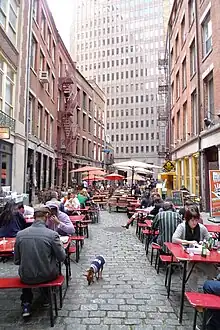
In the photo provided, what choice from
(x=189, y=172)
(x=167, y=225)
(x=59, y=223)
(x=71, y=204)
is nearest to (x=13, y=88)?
(x=71, y=204)

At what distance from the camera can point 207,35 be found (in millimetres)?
15344

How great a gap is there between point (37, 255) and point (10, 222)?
2612 mm

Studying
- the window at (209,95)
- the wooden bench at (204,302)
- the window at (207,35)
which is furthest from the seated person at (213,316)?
the window at (207,35)

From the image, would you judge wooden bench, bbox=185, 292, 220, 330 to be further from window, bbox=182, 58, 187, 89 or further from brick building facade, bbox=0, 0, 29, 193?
window, bbox=182, 58, 187, 89

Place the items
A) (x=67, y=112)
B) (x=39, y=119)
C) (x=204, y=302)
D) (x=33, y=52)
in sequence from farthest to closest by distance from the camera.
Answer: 1. (x=67, y=112)
2. (x=39, y=119)
3. (x=33, y=52)
4. (x=204, y=302)

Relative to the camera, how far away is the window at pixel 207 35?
48.4ft

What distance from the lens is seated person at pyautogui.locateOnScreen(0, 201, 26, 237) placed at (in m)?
5.89

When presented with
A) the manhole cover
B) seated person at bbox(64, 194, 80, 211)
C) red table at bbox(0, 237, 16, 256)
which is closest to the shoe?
red table at bbox(0, 237, 16, 256)

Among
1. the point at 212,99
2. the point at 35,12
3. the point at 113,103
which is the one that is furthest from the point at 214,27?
the point at 113,103

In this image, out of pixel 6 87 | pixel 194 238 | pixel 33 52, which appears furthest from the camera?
pixel 33 52

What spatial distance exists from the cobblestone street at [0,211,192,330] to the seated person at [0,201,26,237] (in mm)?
757

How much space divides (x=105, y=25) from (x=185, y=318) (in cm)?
9685

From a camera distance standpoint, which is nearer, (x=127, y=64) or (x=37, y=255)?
(x=37, y=255)

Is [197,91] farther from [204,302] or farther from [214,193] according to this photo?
[204,302]
